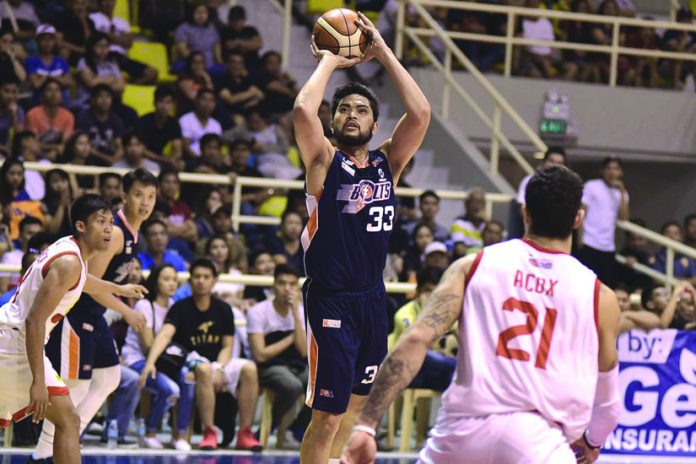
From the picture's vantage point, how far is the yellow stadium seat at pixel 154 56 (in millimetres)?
15180

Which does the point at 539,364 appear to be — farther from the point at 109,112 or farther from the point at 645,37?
the point at 645,37

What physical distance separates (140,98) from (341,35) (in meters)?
8.12

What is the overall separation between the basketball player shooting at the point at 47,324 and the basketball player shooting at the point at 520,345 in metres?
2.77

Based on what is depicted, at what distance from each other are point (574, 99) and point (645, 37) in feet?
6.83

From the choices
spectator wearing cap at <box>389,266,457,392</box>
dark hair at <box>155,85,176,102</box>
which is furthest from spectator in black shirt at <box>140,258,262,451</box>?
dark hair at <box>155,85,176,102</box>

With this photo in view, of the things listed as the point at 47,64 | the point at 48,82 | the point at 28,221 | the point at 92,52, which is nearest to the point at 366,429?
the point at 28,221

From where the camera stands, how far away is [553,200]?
4367 millimetres

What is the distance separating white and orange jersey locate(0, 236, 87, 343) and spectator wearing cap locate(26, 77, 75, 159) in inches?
248

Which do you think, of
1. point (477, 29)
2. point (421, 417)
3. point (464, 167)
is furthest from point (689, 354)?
point (477, 29)

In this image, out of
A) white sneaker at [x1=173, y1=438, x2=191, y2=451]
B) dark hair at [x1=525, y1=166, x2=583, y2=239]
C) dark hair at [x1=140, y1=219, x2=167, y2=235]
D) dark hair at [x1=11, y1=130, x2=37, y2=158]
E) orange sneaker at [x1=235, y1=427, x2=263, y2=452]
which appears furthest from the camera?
dark hair at [x1=11, y1=130, x2=37, y2=158]

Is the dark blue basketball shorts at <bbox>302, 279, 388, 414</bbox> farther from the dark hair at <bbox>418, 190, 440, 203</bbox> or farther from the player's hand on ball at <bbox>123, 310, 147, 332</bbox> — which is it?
the dark hair at <bbox>418, 190, 440, 203</bbox>

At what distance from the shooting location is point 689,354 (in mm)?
10758

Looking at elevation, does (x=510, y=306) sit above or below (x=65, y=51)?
below

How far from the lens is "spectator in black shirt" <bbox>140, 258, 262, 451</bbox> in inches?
396
